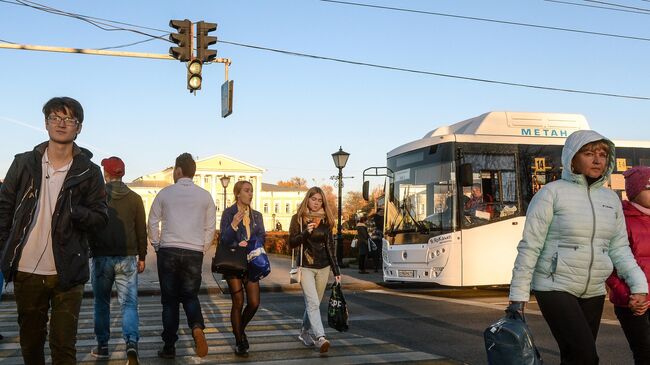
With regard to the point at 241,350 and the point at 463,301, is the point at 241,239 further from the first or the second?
the point at 463,301

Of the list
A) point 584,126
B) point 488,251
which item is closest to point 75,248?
point 488,251

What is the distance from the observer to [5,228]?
4.22 m

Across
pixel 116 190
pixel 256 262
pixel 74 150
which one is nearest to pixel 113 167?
pixel 116 190

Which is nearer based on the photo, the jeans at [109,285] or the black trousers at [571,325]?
the black trousers at [571,325]

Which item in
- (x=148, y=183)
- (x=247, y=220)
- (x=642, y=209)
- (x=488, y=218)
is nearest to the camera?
(x=642, y=209)

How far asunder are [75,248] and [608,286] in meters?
3.35

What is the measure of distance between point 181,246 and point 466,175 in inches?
314

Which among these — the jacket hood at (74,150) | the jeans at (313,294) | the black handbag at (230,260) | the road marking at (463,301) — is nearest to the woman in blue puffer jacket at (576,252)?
the jacket hood at (74,150)

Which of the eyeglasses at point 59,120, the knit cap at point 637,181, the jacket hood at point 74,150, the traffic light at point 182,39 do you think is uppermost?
the traffic light at point 182,39

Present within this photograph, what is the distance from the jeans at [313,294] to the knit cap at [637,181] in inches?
138

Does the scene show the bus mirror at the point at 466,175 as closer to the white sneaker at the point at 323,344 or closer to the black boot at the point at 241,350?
the white sneaker at the point at 323,344

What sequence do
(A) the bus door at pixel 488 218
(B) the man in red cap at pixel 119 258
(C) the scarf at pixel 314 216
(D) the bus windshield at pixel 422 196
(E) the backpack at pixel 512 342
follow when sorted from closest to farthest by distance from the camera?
(E) the backpack at pixel 512 342 → (B) the man in red cap at pixel 119 258 → (C) the scarf at pixel 314 216 → (A) the bus door at pixel 488 218 → (D) the bus windshield at pixel 422 196

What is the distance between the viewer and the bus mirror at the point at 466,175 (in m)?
13.6

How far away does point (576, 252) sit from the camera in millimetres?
4254
